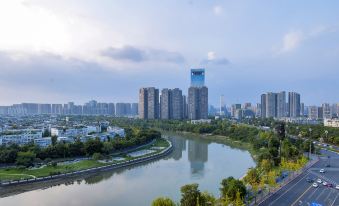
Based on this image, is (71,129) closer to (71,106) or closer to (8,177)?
(8,177)

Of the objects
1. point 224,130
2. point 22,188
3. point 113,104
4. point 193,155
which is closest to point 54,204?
point 22,188

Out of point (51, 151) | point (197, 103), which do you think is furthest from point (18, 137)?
point (197, 103)

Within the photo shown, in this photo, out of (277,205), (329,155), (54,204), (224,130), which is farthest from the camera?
(224,130)

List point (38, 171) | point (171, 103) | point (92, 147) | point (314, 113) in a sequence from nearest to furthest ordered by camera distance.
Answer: point (38, 171)
point (92, 147)
point (171, 103)
point (314, 113)

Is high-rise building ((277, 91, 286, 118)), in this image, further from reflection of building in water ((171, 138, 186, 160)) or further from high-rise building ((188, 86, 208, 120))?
reflection of building in water ((171, 138, 186, 160))

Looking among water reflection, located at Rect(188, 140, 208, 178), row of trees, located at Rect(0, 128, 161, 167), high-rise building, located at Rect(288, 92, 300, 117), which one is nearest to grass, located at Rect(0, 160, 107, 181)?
row of trees, located at Rect(0, 128, 161, 167)

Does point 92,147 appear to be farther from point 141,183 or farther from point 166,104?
point 166,104
